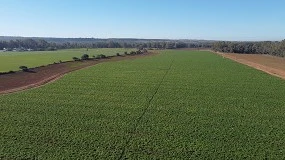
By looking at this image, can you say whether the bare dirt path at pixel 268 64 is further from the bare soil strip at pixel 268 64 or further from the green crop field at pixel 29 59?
the green crop field at pixel 29 59

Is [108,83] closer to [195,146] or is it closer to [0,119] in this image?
[0,119]

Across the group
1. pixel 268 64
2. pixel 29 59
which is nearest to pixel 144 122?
pixel 268 64

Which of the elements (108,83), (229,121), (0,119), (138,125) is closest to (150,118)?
(138,125)

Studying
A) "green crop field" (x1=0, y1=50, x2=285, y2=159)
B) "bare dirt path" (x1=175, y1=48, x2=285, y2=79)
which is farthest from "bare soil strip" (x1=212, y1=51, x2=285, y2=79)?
"green crop field" (x1=0, y1=50, x2=285, y2=159)

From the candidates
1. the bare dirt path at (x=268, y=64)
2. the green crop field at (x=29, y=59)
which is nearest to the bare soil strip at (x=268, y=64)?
the bare dirt path at (x=268, y=64)

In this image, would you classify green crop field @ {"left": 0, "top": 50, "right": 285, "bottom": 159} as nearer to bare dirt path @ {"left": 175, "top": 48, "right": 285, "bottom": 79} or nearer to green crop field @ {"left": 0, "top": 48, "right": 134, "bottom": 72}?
bare dirt path @ {"left": 175, "top": 48, "right": 285, "bottom": 79}

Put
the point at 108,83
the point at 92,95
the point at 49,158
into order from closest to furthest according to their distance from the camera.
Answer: the point at 49,158 → the point at 92,95 → the point at 108,83

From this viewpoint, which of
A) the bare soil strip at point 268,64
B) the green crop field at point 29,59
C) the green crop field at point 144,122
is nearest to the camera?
the green crop field at point 144,122

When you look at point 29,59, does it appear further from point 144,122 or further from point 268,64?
point 144,122
